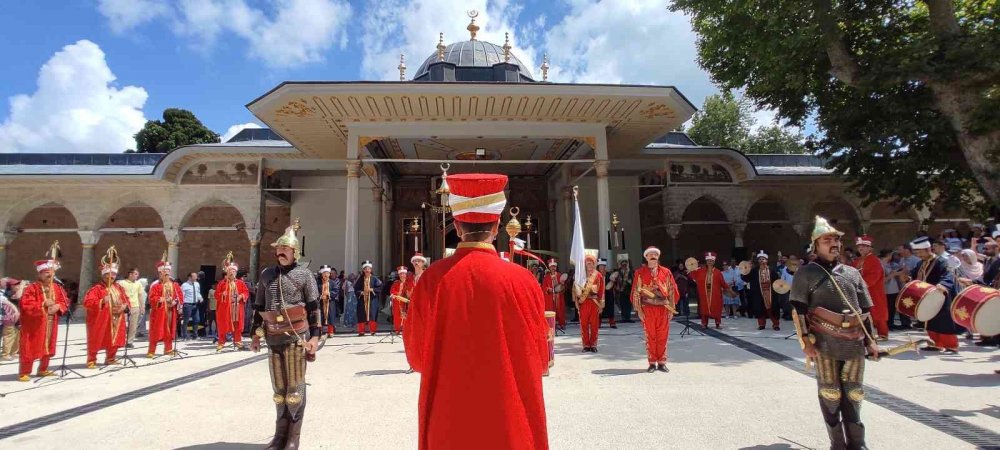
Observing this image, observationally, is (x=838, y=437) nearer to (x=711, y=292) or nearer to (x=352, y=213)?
(x=711, y=292)

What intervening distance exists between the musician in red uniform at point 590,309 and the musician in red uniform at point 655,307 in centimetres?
146

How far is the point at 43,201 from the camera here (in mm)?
16609

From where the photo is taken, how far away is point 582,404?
16.7ft

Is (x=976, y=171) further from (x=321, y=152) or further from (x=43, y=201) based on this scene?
(x=43, y=201)

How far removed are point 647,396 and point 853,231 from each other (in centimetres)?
2002

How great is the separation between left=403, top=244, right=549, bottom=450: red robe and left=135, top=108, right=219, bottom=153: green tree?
133ft

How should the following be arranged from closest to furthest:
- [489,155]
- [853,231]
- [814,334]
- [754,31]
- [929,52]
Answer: [814,334]
[929,52]
[754,31]
[489,155]
[853,231]

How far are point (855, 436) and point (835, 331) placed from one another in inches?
28.1

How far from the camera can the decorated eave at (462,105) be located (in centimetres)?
1188

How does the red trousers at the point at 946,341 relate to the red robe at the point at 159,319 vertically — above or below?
below

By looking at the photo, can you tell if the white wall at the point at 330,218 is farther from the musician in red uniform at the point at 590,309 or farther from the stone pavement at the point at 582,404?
the musician in red uniform at the point at 590,309

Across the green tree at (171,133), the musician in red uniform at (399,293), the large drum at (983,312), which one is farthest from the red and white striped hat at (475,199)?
the green tree at (171,133)

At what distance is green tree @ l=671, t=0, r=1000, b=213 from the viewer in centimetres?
1058

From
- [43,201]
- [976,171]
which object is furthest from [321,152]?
[976,171]
